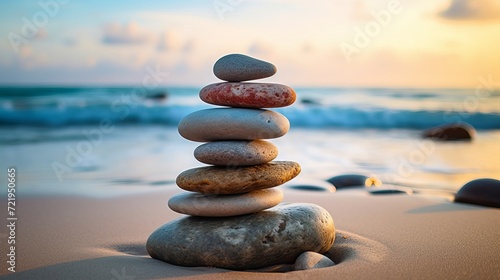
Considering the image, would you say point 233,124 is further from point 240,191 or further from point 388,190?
point 388,190

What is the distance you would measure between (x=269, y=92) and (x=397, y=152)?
9.09 metres

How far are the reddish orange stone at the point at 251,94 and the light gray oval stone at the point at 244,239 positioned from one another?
0.92m

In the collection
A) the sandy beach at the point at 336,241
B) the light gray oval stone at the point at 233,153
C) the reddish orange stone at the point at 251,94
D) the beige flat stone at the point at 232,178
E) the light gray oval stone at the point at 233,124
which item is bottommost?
the sandy beach at the point at 336,241

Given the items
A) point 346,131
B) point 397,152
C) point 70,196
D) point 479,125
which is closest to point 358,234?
point 70,196

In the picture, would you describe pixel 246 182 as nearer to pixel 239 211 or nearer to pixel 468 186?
pixel 239 211

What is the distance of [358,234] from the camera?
5.21m

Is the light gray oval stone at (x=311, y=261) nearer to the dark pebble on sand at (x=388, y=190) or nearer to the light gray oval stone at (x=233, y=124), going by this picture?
the light gray oval stone at (x=233, y=124)

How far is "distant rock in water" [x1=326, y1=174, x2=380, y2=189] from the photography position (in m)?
8.08

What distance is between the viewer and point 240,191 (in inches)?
178

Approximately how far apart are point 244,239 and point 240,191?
46 centimetres

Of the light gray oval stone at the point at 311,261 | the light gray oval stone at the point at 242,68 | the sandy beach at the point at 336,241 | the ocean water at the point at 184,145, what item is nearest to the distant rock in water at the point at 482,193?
the sandy beach at the point at 336,241

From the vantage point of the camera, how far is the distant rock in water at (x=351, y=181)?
808 centimetres

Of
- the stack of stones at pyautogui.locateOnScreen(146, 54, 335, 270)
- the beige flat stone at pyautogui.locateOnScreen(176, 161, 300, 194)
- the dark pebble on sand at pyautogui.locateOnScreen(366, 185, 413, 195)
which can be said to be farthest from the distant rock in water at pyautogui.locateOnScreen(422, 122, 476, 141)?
the beige flat stone at pyautogui.locateOnScreen(176, 161, 300, 194)

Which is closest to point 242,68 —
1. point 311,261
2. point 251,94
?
point 251,94
